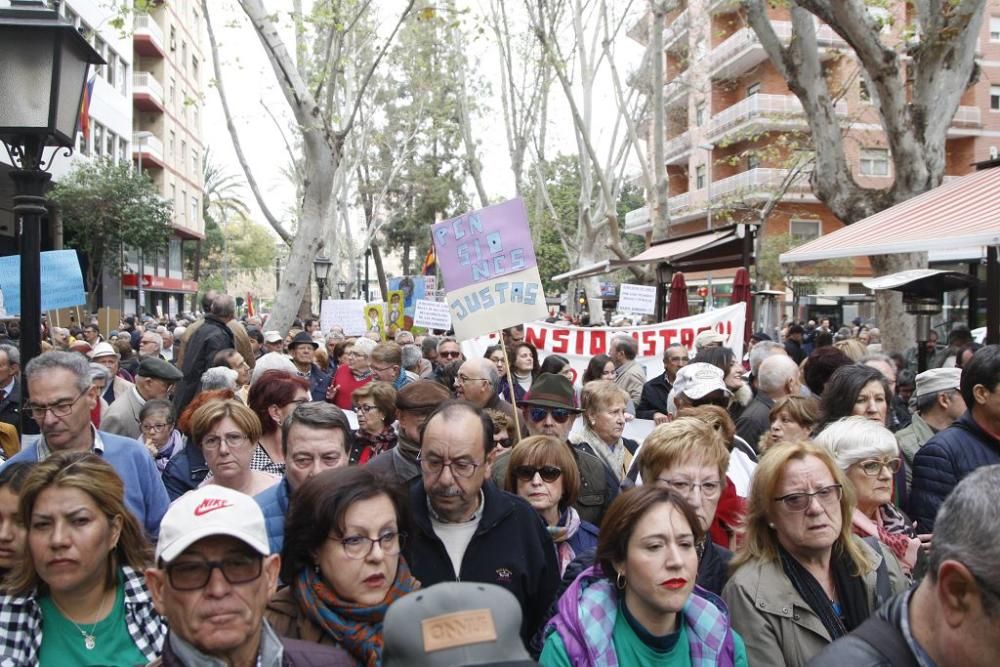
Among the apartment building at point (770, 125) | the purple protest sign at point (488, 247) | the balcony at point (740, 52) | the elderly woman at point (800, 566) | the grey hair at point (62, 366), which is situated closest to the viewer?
the elderly woman at point (800, 566)

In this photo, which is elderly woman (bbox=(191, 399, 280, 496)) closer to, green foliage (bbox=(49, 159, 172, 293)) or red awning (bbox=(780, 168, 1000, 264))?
red awning (bbox=(780, 168, 1000, 264))

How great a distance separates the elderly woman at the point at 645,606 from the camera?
2.75m

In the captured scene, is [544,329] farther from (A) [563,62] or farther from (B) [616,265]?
(A) [563,62]

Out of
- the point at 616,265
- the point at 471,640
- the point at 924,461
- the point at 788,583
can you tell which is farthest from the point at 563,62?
the point at 471,640

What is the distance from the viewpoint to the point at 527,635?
3.58m

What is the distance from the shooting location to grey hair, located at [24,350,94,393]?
162 inches

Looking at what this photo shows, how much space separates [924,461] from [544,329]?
24.0 feet

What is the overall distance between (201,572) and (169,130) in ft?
163

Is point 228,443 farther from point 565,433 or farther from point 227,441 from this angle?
point 565,433

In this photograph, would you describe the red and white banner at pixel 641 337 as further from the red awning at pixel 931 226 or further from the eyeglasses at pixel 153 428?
the eyeglasses at pixel 153 428

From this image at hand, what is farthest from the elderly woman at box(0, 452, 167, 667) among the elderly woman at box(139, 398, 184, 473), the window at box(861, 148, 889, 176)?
the window at box(861, 148, 889, 176)

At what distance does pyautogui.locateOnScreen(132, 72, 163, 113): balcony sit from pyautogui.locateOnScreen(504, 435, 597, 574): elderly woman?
1703 inches

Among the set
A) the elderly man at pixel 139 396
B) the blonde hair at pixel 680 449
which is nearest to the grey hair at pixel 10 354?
the elderly man at pixel 139 396

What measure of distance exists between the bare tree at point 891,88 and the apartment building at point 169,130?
31651mm
